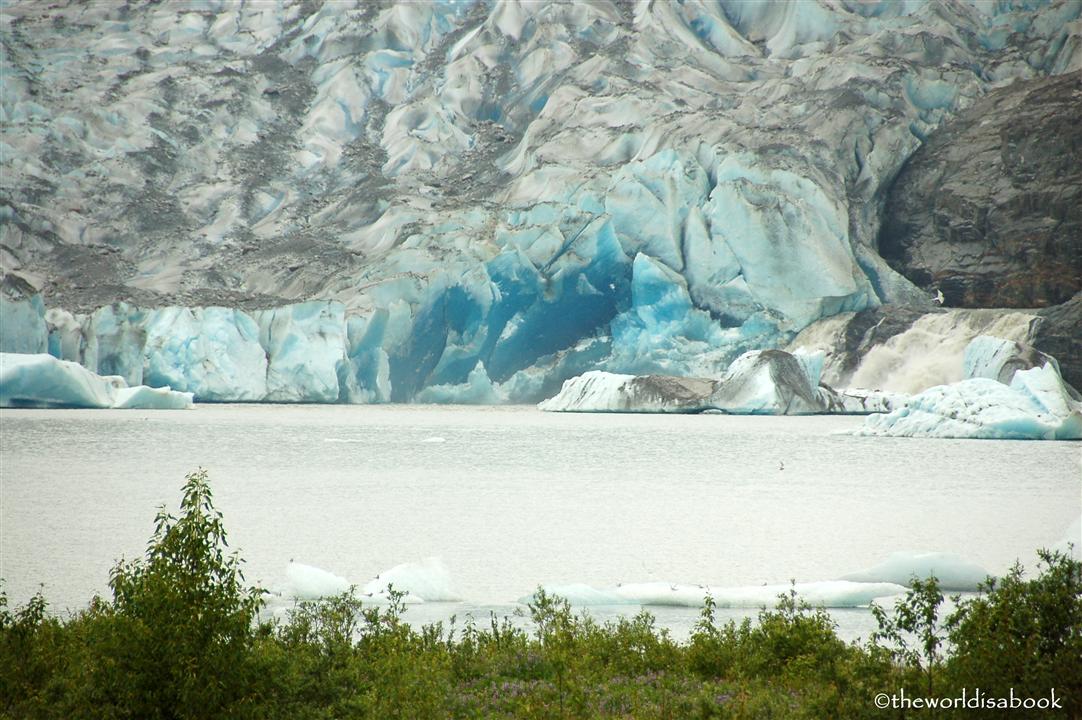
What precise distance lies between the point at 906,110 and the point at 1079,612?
49820mm

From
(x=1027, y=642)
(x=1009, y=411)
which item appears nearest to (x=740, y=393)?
(x=1009, y=411)

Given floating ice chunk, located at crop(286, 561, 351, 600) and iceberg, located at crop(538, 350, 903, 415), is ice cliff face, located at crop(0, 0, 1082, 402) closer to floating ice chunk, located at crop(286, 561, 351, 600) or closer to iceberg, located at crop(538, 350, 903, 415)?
iceberg, located at crop(538, 350, 903, 415)

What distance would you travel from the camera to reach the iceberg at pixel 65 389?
36812mm

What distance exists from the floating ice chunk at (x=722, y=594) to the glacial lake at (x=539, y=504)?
206mm

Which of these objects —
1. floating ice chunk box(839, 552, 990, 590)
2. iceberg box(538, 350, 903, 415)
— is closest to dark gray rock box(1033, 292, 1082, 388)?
iceberg box(538, 350, 903, 415)

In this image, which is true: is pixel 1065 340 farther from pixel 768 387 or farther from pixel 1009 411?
pixel 1009 411

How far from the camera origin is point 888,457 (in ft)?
84.0

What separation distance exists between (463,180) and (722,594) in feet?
171

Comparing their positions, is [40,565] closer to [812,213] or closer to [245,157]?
[812,213]

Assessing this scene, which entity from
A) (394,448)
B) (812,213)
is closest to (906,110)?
(812,213)

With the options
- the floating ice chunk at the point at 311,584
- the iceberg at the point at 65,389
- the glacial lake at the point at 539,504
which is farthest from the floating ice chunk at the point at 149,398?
the floating ice chunk at the point at 311,584

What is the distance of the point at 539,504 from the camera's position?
16.7 m

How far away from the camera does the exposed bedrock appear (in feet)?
155

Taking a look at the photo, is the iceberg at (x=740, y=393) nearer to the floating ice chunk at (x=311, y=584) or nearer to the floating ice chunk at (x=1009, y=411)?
the floating ice chunk at (x=1009, y=411)
